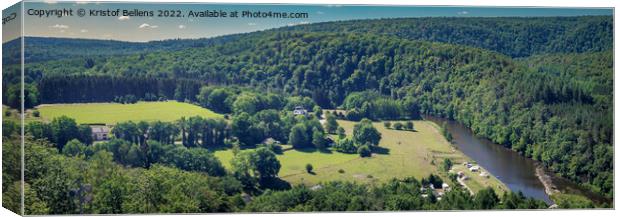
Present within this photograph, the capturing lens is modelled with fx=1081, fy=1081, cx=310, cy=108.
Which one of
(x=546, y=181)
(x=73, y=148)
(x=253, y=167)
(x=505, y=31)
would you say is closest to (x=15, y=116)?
(x=73, y=148)

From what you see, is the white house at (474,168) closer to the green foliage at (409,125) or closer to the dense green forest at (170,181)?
the dense green forest at (170,181)

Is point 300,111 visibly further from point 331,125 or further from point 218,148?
point 218,148

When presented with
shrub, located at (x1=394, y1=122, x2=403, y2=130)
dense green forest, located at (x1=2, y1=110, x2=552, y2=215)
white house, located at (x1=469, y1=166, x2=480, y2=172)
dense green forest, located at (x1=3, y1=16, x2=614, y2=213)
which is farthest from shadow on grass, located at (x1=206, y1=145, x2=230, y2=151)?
white house, located at (x1=469, y1=166, x2=480, y2=172)

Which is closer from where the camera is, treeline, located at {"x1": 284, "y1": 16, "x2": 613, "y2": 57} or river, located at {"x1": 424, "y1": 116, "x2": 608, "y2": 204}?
river, located at {"x1": 424, "y1": 116, "x2": 608, "y2": 204}

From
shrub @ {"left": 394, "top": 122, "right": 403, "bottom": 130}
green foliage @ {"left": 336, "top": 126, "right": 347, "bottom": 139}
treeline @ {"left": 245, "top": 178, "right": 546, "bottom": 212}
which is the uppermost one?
shrub @ {"left": 394, "top": 122, "right": 403, "bottom": 130}

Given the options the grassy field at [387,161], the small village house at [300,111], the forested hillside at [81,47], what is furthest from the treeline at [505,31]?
the forested hillside at [81,47]

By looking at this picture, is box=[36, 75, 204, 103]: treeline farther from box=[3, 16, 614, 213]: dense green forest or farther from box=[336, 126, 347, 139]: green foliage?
box=[336, 126, 347, 139]: green foliage

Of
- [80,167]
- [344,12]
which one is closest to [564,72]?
[344,12]
